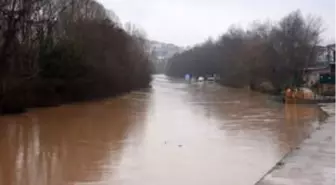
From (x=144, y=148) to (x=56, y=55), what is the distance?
22.4 m

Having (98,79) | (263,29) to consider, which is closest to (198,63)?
(263,29)

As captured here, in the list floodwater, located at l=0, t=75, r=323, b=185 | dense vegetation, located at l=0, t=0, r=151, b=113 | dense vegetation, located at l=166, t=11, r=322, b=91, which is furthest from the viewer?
dense vegetation, located at l=166, t=11, r=322, b=91

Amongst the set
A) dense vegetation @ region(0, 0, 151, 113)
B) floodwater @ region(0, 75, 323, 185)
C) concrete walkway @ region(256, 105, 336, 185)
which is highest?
dense vegetation @ region(0, 0, 151, 113)

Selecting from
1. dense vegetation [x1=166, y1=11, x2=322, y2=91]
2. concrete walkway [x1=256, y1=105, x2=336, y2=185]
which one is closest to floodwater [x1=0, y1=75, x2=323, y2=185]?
concrete walkway [x1=256, y1=105, x2=336, y2=185]

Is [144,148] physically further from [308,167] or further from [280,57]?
[280,57]

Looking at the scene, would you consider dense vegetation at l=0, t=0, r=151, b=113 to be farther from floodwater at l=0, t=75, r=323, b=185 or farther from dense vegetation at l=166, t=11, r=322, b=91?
dense vegetation at l=166, t=11, r=322, b=91

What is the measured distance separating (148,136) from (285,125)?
7195 millimetres

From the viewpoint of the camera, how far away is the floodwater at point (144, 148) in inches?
440

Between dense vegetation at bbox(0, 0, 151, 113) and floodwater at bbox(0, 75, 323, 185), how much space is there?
4614 millimetres

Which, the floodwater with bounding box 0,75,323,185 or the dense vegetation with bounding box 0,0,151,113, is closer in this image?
the floodwater with bounding box 0,75,323,185

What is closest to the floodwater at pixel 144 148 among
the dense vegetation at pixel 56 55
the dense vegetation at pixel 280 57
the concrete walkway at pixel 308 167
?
the concrete walkway at pixel 308 167

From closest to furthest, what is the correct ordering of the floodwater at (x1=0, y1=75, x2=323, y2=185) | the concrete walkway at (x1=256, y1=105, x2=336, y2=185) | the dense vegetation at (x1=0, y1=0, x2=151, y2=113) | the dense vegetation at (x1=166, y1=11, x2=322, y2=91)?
the concrete walkway at (x1=256, y1=105, x2=336, y2=185), the floodwater at (x1=0, y1=75, x2=323, y2=185), the dense vegetation at (x1=0, y1=0, x2=151, y2=113), the dense vegetation at (x1=166, y1=11, x2=322, y2=91)

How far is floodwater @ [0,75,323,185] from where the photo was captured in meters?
11.2

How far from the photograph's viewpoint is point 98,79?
1720 inches
